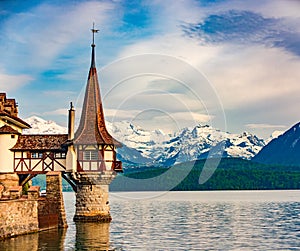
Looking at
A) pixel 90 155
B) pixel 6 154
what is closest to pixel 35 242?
pixel 6 154

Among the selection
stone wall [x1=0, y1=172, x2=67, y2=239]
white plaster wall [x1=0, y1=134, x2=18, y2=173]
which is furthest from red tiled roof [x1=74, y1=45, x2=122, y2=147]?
white plaster wall [x1=0, y1=134, x2=18, y2=173]

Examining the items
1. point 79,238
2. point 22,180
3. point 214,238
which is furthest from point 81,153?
point 214,238

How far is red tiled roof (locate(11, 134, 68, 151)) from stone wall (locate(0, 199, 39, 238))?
1092 cm

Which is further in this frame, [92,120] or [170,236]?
[92,120]

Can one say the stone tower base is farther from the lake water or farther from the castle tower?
the lake water

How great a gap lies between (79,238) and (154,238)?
6756 millimetres

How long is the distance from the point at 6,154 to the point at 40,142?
392 centimetres

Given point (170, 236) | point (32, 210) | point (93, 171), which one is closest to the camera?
point (32, 210)

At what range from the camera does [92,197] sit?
206 ft

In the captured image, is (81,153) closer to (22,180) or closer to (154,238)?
(22,180)

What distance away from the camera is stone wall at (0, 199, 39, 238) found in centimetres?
4694

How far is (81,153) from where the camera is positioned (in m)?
62.7

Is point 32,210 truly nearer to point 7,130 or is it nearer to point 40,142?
point 7,130

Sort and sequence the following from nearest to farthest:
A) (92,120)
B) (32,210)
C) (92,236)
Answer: (32,210) < (92,236) < (92,120)
